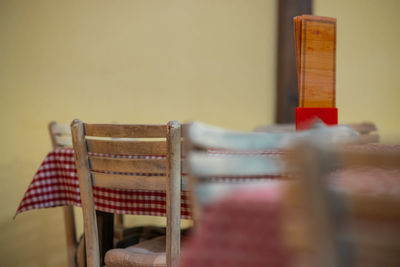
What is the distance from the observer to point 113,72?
293cm

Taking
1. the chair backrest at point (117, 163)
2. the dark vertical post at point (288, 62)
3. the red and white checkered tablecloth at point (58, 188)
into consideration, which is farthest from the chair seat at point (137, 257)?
the dark vertical post at point (288, 62)

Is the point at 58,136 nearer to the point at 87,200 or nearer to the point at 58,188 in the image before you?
the point at 58,188

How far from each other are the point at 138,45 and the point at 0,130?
1.07 metres

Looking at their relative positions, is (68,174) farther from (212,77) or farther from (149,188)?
(212,77)

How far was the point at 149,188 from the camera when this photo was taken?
54.9 inches

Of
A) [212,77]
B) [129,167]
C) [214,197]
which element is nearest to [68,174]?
[129,167]

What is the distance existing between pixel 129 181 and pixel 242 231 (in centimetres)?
96

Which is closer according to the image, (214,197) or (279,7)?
(214,197)

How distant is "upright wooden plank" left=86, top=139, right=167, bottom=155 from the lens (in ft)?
4.43

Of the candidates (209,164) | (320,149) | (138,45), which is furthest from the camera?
(138,45)

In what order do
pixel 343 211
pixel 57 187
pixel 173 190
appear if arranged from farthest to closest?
Result: pixel 57 187 < pixel 173 190 < pixel 343 211

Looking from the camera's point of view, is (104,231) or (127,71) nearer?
Result: (104,231)

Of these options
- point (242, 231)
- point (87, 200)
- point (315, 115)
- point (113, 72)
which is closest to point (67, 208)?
point (87, 200)

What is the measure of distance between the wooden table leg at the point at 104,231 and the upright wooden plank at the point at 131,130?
0.42m
